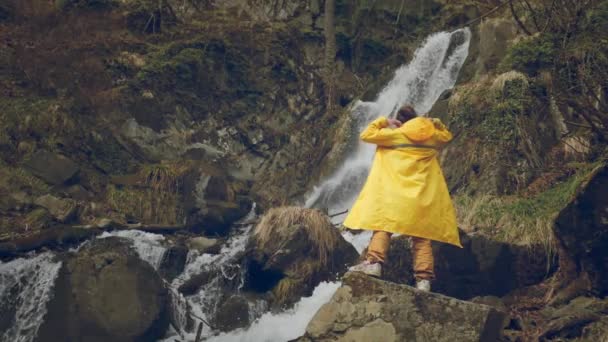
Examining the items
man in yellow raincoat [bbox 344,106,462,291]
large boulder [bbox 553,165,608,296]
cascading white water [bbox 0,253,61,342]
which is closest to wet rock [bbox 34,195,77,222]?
cascading white water [bbox 0,253,61,342]

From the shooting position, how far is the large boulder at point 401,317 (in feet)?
20.1

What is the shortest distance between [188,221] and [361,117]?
15.1 ft

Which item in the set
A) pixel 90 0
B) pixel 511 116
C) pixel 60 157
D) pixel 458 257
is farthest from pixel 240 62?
pixel 458 257

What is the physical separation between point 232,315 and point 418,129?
3.79 meters

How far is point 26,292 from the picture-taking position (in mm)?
8961

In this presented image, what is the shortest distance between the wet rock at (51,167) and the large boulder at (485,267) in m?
6.44

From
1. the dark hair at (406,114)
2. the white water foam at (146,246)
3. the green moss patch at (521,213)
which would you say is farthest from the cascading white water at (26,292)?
the green moss patch at (521,213)

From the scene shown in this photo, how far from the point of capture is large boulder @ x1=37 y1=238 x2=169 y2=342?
855 cm

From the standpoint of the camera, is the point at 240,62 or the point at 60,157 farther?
the point at 240,62

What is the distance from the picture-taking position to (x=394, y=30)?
16500mm

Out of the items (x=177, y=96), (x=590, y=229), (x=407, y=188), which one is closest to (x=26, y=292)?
(x=407, y=188)

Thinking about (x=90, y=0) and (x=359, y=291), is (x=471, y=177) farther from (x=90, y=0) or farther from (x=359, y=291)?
(x=90, y=0)

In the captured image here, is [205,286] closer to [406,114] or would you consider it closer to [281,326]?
[281,326]

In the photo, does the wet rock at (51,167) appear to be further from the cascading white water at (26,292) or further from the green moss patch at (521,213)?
the green moss patch at (521,213)
